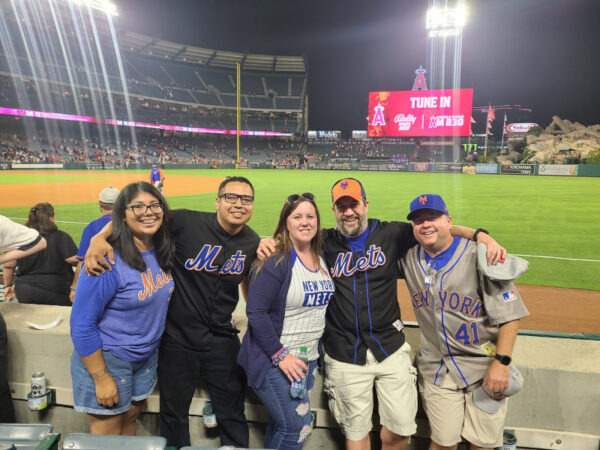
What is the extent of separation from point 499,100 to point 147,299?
93.3 m

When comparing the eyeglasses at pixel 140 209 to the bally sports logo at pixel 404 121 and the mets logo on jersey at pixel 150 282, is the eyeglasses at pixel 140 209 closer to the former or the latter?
the mets logo on jersey at pixel 150 282

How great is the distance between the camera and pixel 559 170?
39.2 metres

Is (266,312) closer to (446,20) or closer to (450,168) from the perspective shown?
(450,168)

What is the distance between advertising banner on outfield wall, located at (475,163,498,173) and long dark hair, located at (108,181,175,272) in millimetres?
46414

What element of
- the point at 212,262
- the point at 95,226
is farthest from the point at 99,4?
the point at 212,262

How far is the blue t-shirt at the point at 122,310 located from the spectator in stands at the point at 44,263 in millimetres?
2969

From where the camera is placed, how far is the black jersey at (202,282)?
259 centimetres

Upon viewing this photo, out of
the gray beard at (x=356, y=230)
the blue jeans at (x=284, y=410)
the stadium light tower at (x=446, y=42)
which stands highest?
the stadium light tower at (x=446, y=42)

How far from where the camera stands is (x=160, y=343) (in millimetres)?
2643

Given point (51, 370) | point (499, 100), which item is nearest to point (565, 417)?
point (51, 370)

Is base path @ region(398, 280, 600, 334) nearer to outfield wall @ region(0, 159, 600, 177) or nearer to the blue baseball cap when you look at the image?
the blue baseball cap

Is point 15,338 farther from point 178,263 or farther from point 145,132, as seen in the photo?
point 145,132

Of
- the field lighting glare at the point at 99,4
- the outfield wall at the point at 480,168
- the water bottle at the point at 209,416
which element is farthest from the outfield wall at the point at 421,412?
the field lighting glare at the point at 99,4

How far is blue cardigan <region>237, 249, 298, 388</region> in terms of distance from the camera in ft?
7.62
